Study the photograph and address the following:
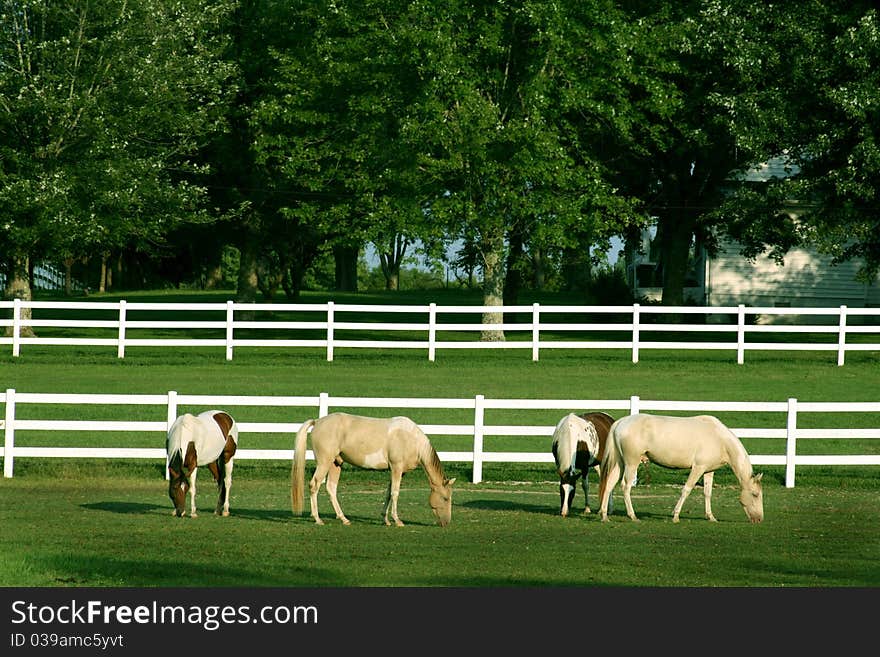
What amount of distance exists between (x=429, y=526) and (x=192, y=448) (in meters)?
2.66

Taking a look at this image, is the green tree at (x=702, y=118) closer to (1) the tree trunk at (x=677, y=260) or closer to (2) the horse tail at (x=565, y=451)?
(1) the tree trunk at (x=677, y=260)

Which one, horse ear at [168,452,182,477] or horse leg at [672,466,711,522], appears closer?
horse ear at [168,452,182,477]

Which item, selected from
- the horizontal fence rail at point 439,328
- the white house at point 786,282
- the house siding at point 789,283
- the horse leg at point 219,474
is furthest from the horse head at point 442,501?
the house siding at point 789,283

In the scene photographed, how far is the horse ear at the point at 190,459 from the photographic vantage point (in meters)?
14.0

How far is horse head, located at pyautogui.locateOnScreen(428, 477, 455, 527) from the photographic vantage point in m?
13.7

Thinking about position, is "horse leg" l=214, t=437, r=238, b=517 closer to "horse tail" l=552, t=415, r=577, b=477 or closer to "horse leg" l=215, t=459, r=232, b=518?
"horse leg" l=215, t=459, r=232, b=518

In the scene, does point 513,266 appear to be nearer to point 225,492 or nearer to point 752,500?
point 752,500

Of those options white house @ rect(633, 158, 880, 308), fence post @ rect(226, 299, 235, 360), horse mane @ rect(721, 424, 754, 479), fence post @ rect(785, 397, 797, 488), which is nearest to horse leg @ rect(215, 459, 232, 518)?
horse mane @ rect(721, 424, 754, 479)

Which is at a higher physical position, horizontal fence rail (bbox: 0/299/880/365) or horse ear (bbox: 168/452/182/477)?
horizontal fence rail (bbox: 0/299/880/365)

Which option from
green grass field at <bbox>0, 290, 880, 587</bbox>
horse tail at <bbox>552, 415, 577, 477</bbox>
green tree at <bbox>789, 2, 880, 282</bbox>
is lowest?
green grass field at <bbox>0, 290, 880, 587</bbox>

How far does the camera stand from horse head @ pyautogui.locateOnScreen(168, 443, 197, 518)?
13969 millimetres

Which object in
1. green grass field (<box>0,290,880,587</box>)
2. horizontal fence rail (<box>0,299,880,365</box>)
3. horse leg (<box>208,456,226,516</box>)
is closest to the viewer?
green grass field (<box>0,290,880,587</box>)

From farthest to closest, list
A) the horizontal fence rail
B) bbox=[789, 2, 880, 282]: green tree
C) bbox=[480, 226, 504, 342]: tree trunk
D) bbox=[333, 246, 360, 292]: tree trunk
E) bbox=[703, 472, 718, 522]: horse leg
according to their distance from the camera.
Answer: bbox=[333, 246, 360, 292]: tree trunk, bbox=[480, 226, 504, 342]: tree trunk, bbox=[789, 2, 880, 282]: green tree, the horizontal fence rail, bbox=[703, 472, 718, 522]: horse leg

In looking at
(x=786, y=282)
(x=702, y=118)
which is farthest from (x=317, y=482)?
(x=786, y=282)
